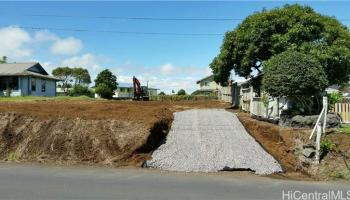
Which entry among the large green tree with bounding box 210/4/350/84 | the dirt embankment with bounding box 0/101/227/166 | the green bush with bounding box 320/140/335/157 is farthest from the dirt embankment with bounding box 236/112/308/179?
the large green tree with bounding box 210/4/350/84

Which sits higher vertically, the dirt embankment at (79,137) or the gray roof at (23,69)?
the gray roof at (23,69)

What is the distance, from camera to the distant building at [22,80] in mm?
43456

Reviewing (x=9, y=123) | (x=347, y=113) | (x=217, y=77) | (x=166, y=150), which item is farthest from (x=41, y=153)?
(x=217, y=77)

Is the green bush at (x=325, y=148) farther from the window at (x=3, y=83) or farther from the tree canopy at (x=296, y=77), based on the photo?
the window at (x=3, y=83)

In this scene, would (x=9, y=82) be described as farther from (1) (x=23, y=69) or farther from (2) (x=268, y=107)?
(2) (x=268, y=107)

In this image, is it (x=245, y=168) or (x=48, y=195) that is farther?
(x=245, y=168)

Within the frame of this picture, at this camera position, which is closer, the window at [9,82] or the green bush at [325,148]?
the green bush at [325,148]

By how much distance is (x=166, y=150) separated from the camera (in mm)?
14180

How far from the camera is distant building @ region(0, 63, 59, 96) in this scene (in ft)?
143

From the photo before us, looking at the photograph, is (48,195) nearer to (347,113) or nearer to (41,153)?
(41,153)

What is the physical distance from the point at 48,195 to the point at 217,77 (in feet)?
72.9

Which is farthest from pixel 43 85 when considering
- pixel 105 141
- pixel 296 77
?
pixel 296 77

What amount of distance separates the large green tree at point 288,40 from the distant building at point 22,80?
77.7 feet

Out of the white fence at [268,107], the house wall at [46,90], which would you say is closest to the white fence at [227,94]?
the white fence at [268,107]
